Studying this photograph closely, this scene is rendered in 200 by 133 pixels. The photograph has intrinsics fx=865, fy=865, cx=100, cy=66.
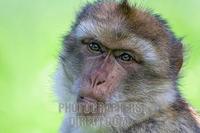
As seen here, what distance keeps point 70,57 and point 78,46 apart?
17 cm

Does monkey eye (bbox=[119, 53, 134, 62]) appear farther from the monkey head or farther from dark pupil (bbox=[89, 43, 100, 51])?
dark pupil (bbox=[89, 43, 100, 51])

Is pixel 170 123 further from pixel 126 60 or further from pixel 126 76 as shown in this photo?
pixel 126 60


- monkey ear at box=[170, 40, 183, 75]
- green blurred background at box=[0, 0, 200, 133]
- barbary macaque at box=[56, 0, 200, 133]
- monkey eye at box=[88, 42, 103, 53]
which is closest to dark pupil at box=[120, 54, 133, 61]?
barbary macaque at box=[56, 0, 200, 133]

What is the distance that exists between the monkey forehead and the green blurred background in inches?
30.9

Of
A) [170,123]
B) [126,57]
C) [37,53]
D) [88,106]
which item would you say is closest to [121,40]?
[126,57]

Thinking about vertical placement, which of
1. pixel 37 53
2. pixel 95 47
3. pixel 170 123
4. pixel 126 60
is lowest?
pixel 170 123

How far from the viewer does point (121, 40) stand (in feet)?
30.6

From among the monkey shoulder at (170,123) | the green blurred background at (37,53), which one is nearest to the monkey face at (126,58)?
the monkey shoulder at (170,123)

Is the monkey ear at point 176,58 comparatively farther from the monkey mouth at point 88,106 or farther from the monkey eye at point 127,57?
the monkey mouth at point 88,106

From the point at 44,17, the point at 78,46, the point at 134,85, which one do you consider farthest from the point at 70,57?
the point at 44,17

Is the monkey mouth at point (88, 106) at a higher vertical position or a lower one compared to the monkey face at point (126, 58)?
lower

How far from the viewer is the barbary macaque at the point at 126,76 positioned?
920cm

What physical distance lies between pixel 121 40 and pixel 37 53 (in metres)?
5.07

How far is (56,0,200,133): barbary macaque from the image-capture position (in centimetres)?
920
